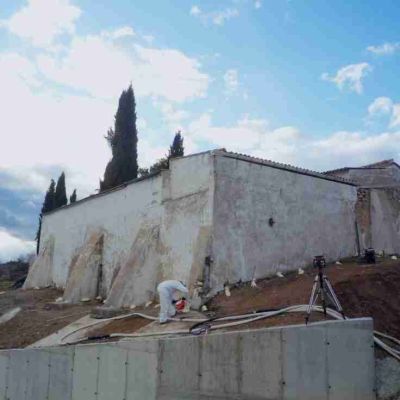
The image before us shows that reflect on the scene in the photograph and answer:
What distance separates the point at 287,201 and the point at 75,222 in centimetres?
1285

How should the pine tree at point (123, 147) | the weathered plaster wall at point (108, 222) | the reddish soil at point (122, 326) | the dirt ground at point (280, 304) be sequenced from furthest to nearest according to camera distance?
the pine tree at point (123, 147) → the weathered plaster wall at point (108, 222) → the reddish soil at point (122, 326) → the dirt ground at point (280, 304)

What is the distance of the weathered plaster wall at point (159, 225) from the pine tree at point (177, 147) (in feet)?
48.7

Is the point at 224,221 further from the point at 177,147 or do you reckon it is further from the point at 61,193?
the point at 61,193

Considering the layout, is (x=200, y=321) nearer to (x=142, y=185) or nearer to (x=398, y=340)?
(x=398, y=340)

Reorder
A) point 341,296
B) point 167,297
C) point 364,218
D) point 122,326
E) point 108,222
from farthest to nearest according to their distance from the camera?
point 108,222 < point 364,218 < point 122,326 < point 167,297 < point 341,296

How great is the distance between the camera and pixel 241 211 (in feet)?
53.1

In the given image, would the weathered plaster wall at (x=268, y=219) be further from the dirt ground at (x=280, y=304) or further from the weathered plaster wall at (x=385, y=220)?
the weathered plaster wall at (x=385, y=220)

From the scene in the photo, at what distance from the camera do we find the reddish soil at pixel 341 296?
1038 centimetres

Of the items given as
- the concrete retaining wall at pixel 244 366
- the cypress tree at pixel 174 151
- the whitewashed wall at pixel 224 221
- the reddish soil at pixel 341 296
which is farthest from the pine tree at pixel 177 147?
the concrete retaining wall at pixel 244 366

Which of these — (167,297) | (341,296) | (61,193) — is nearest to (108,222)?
(167,297)

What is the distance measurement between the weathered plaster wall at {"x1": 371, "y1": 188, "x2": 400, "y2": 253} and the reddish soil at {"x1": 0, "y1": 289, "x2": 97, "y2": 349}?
12609 millimetres

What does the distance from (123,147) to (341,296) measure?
2459 cm

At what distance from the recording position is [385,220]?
21.4 meters

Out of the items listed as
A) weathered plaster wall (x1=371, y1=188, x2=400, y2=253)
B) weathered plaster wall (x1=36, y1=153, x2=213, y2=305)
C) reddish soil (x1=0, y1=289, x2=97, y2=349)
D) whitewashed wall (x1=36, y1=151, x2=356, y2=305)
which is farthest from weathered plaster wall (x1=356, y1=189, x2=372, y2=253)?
reddish soil (x1=0, y1=289, x2=97, y2=349)
